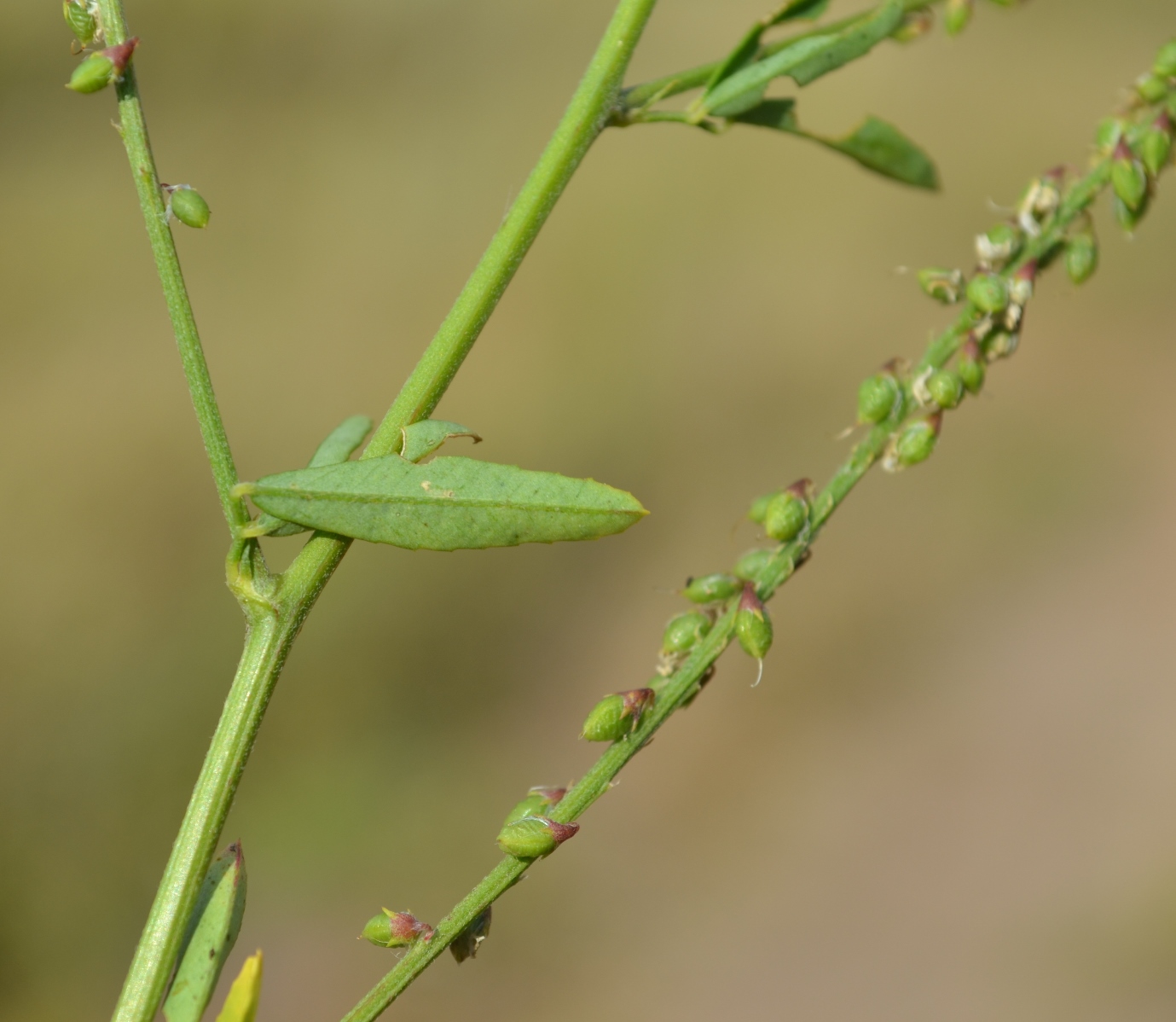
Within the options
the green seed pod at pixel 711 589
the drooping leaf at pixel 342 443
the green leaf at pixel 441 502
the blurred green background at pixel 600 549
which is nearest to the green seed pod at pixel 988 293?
the green seed pod at pixel 711 589

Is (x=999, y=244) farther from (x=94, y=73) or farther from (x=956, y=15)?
(x=94, y=73)

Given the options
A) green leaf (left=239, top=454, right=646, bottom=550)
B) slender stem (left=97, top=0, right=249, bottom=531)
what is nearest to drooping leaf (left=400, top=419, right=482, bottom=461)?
green leaf (left=239, top=454, right=646, bottom=550)

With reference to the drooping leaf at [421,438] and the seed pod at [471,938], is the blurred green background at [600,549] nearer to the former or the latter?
the seed pod at [471,938]

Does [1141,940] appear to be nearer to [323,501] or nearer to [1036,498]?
[1036,498]

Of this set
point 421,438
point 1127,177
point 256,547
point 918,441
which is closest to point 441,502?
point 421,438

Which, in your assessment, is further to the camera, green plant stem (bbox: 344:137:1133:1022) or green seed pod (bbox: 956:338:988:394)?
green seed pod (bbox: 956:338:988:394)

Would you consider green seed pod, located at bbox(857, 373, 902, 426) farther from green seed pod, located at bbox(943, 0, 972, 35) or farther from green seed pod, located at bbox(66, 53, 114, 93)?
green seed pod, located at bbox(66, 53, 114, 93)

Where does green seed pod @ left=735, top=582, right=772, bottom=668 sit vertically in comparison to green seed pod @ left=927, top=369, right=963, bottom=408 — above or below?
below
